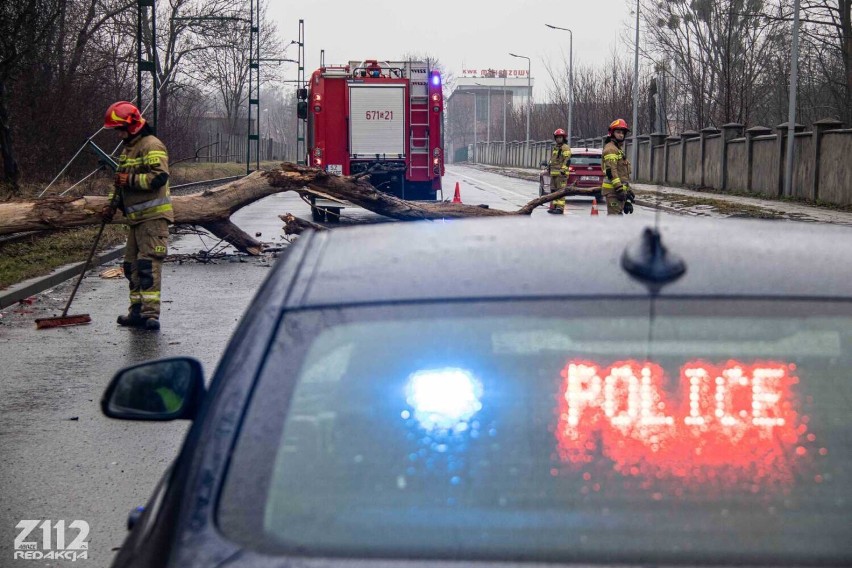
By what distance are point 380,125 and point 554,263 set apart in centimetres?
2280

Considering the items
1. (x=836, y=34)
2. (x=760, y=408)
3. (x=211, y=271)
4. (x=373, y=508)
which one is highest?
(x=836, y=34)

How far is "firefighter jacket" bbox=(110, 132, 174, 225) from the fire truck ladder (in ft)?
48.6

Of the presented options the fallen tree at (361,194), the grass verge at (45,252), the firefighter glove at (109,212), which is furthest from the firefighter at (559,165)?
the firefighter glove at (109,212)

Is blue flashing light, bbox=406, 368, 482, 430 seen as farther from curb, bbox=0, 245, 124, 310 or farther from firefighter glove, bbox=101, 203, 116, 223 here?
curb, bbox=0, 245, 124, 310

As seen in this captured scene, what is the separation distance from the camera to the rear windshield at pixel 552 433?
182 centimetres

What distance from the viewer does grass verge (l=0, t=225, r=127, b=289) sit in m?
13.7

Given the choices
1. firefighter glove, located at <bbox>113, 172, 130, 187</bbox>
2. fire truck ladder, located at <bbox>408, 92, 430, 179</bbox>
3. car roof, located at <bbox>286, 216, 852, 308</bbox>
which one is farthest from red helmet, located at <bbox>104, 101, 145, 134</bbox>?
fire truck ladder, located at <bbox>408, 92, 430, 179</bbox>

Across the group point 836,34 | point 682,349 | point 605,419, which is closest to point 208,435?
point 605,419

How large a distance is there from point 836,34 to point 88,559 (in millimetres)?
43052

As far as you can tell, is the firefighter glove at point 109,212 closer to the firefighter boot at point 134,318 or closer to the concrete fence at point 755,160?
the firefighter boot at point 134,318

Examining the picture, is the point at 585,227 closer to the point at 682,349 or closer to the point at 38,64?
the point at 682,349

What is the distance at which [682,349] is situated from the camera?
199 cm

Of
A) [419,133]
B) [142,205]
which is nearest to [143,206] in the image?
[142,205]

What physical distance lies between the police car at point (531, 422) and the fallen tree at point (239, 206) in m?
11.5
